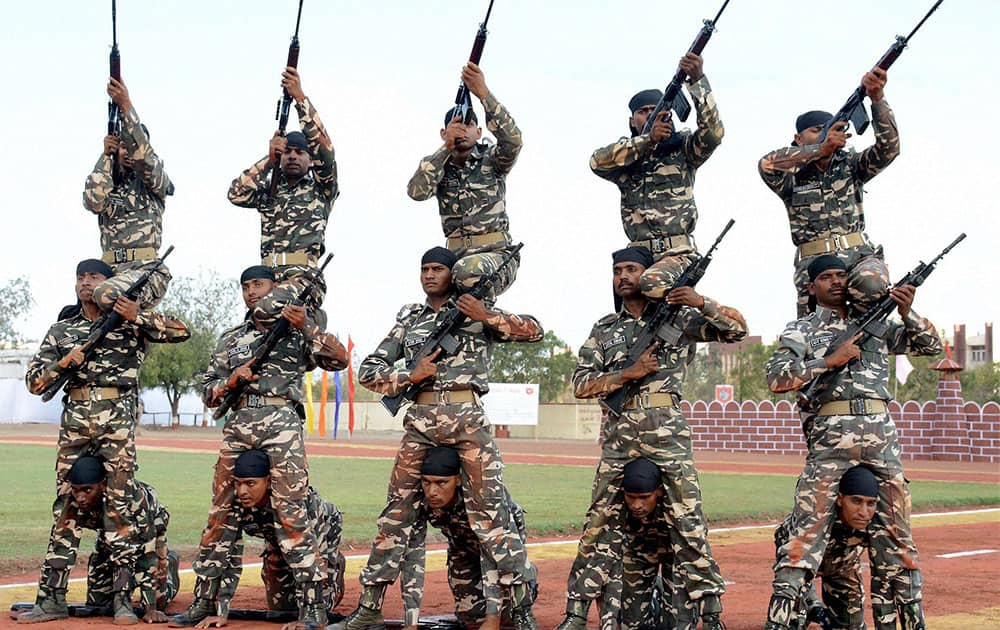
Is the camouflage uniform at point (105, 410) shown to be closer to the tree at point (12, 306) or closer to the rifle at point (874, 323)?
the rifle at point (874, 323)

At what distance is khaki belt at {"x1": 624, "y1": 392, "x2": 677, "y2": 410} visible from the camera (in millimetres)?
8195

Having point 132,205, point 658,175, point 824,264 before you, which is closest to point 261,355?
point 132,205

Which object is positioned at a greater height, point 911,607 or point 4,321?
point 4,321

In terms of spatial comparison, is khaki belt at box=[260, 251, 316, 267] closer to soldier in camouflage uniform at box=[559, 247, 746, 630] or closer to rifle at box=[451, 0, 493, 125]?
rifle at box=[451, 0, 493, 125]

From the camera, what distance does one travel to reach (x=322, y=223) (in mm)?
9969

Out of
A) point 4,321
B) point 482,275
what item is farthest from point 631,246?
point 4,321

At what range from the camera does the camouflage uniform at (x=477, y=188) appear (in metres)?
9.16

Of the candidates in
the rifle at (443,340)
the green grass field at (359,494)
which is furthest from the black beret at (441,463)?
the green grass field at (359,494)

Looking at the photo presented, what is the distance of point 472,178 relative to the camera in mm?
9422

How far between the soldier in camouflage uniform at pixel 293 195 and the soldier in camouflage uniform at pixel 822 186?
3443mm

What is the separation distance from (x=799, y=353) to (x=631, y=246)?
1.40 meters

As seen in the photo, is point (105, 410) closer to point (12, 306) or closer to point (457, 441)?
point (457, 441)

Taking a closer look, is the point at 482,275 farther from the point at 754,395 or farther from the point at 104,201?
the point at 754,395

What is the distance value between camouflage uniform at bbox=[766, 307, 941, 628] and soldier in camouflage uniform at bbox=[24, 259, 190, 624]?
469 centimetres
